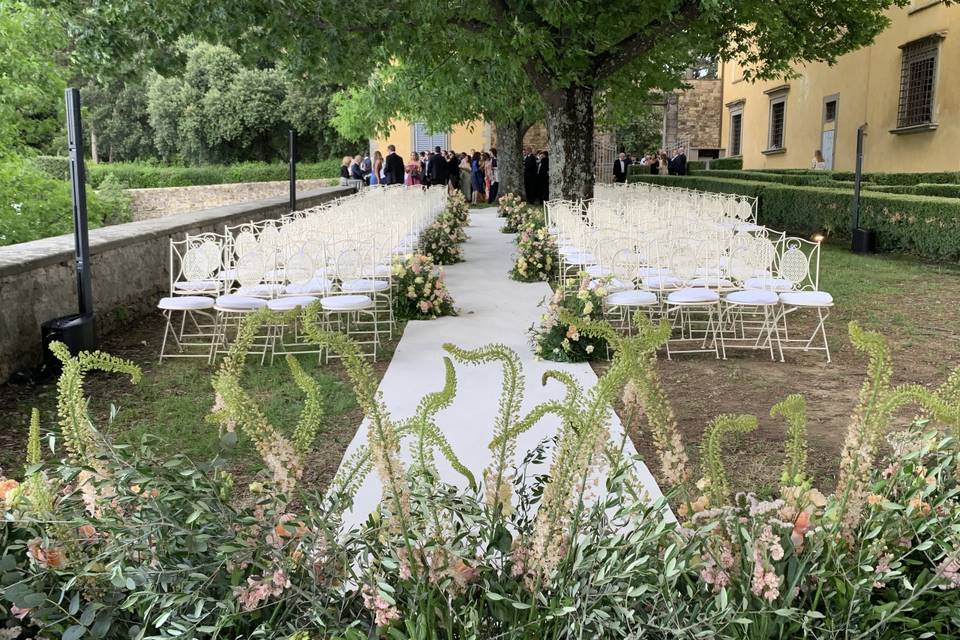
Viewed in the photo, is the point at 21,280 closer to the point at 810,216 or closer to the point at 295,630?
the point at 295,630

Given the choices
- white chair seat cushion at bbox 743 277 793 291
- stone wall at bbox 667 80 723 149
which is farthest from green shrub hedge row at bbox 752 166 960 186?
stone wall at bbox 667 80 723 149

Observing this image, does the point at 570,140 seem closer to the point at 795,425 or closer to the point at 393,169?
the point at 393,169

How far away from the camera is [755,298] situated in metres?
6.81

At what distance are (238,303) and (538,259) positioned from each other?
16.7 feet

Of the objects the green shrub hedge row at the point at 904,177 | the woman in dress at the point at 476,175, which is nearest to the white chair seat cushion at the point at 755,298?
the green shrub hedge row at the point at 904,177

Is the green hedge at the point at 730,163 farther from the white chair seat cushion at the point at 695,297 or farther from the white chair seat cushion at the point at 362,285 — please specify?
the white chair seat cushion at the point at 362,285

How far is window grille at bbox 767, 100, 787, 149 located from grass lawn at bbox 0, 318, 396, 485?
24.9 meters

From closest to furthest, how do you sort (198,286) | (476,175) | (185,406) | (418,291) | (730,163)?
1. (185,406)
2. (198,286)
3. (418,291)
4. (476,175)
5. (730,163)

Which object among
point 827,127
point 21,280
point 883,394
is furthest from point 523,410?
point 827,127

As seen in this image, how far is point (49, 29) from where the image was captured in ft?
48.2

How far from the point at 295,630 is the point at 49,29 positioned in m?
15.7

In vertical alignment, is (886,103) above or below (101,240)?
above

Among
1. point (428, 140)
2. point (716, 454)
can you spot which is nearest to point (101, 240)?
point (716, 454)

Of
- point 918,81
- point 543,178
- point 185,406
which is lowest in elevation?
point 185,406
